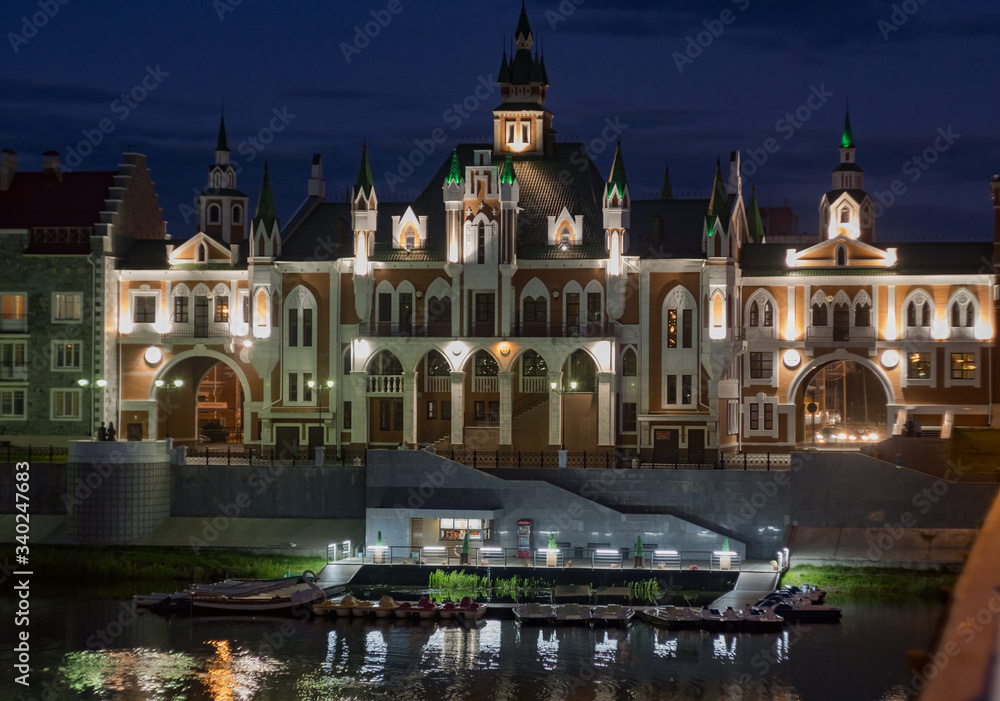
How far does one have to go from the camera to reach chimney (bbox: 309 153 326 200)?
2862 inches

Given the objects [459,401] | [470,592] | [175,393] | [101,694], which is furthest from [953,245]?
[101,694]

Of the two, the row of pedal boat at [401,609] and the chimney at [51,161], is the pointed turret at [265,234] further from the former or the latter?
the row of pedal boat at [401,609]

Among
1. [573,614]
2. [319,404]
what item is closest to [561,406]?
[319,404]

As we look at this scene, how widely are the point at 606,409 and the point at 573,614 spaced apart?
19007 millimetres

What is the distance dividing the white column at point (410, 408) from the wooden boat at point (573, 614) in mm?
20612

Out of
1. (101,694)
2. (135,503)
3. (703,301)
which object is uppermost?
(703,301)

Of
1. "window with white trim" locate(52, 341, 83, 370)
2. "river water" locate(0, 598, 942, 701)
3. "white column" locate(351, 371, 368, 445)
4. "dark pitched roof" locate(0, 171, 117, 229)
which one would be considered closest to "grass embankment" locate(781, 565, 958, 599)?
"river water" locate(0, 598, 942, 701)

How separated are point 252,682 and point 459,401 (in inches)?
1094

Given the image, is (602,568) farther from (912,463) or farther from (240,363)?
(240,363)

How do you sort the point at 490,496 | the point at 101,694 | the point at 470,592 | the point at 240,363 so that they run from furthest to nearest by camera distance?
the point at 240,363
the point at 490,496
the point at 470,592
the point at 101,694

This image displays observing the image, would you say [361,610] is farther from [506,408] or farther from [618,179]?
[618,179]

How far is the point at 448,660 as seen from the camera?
3841 cm

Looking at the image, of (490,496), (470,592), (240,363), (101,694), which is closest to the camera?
(101,694)

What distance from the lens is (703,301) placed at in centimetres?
6394
